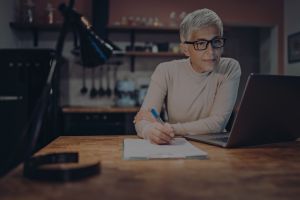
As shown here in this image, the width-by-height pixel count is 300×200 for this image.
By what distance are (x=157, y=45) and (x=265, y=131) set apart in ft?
10.0

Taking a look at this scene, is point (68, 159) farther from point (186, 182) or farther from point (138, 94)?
point (138, 94)

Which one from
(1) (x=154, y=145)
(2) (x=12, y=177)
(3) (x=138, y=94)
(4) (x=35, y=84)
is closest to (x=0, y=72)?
(4) (x=35, y=84)

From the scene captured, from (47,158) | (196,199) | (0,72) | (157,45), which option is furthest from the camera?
(157,45)

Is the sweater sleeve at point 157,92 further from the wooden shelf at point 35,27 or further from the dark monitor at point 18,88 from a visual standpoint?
the wooden shelf at point 35,27

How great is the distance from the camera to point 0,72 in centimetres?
290

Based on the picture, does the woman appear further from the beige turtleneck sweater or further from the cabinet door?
the cabinet door

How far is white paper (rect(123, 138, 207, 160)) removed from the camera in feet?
3.34

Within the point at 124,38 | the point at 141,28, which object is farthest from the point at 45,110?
the point at 124,38

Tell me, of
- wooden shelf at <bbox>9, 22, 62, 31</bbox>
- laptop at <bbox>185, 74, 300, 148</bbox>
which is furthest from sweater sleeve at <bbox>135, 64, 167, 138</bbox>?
wooden shelf at <bbox>9, 22, 62, 31</bbox>

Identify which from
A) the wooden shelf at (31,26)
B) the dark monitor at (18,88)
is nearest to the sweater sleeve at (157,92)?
the dark monitor at (18,88)

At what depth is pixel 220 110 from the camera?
172cm

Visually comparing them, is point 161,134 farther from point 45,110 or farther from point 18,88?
point 18,88

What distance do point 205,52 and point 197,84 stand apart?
0.26 metres

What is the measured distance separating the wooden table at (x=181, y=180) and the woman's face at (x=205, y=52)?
723 millimetres
